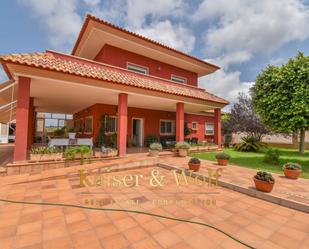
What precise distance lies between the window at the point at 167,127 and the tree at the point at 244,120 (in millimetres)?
7543

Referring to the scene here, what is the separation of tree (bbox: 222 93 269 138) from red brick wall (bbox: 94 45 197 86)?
6.91 m

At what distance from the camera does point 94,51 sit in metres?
12.5

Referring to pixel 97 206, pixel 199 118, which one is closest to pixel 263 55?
pixel 199 118

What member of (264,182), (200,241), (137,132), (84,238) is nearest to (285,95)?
(264,182)

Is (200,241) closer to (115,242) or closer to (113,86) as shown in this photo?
(115,242)

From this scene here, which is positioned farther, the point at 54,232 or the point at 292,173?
the point at 292,173

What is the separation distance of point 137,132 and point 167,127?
11.1 feet

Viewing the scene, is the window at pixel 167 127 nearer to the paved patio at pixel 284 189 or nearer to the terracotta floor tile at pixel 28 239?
the paved patio at pixel 284 189

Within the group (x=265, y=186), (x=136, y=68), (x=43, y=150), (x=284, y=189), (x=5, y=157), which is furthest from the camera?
(x=136, y=68)

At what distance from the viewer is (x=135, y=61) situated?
42.7 ft

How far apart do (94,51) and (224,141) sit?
59.1 ft

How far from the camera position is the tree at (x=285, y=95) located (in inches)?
330

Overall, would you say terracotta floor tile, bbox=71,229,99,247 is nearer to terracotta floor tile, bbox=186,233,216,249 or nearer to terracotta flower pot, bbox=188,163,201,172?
terracotta floor tile, bbox=186,233,216,249

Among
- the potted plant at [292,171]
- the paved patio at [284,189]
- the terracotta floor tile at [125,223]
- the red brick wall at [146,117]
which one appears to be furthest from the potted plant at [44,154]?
the potted plant at [292,171]
